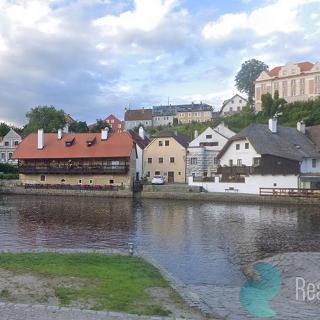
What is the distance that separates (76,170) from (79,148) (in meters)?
4.35

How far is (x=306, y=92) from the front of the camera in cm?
10206

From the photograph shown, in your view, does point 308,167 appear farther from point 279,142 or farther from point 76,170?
point 76,170

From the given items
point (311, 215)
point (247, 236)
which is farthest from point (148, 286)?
point (311, 215)

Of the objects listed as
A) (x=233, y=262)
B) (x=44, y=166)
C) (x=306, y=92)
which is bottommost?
(x=233, y=262)

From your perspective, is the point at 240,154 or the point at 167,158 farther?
the point at 167,158

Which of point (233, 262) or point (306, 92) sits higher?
point (306, 92)

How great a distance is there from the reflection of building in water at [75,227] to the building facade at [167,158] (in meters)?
34.2

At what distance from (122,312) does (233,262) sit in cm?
1147

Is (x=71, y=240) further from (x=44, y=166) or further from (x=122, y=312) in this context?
(x=44, y=166)

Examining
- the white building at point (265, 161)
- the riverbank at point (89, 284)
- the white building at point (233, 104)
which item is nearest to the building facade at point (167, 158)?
the white building at point (265, 161)

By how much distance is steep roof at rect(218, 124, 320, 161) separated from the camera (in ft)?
202

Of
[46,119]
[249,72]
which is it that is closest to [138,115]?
[249,72]

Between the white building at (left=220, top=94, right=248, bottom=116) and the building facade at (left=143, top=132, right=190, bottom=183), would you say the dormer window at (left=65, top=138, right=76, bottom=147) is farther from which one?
the white building at (left=220, top=94, right=248, bottom=116)

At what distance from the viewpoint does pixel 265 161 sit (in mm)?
60312
